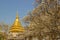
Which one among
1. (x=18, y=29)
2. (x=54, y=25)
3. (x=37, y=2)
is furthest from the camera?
(x=18, y=29)

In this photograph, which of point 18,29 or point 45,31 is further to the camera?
point 18,29

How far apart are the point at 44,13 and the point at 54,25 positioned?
144 centimetres

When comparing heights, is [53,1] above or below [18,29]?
above

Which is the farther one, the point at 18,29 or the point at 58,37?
the point at 18,29

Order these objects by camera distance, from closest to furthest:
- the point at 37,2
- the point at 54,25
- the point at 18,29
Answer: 1. the point at 54,25
2. the point at 37,2
3. the point at 18,29

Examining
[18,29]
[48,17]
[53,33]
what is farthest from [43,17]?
[18,29]

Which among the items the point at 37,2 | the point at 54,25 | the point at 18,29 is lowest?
the point at 18,29

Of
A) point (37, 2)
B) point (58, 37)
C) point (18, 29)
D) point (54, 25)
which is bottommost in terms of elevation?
point (18, 29)

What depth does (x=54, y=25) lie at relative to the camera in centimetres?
1606

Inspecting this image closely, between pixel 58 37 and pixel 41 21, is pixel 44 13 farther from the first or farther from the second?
pixel 58 37

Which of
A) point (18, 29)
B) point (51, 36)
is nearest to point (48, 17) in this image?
point (51, 36)

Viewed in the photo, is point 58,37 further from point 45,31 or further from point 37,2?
point 37,2

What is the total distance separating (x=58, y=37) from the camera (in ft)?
54.9

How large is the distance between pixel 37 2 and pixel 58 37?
11.3ft
